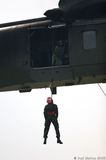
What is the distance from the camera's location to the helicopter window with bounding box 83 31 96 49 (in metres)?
11.2

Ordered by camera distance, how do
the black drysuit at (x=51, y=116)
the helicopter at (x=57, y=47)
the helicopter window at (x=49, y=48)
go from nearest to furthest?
the helicopter at (x=57, y=47) → the helicopter window at (x=49, y=48) → the black drysuit at (x=51, y=116)

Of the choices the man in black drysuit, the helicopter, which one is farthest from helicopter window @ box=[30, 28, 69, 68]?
the man in black drysuit

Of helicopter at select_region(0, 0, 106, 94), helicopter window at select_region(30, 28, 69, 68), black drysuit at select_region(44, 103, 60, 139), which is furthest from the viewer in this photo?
black drysuit at select_region(44, 103, 60, 139)

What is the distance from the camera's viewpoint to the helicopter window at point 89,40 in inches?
439

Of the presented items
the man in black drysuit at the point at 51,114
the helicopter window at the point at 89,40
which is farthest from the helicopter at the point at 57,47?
the man in black drysuit at the point at 51,114

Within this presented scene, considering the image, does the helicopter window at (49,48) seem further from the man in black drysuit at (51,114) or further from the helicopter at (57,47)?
the man in black drysuit at (51,114)

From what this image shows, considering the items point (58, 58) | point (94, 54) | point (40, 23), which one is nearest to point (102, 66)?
point (94, 54)

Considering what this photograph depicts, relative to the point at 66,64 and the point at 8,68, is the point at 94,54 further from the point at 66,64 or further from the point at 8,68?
the point at 8,68

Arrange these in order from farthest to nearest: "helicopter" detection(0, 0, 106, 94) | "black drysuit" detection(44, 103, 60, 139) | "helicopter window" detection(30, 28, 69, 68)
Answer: "black drysuit" detection(44, 103, 60, 139), "helicopter window" detection(30, 28, 69, 68), "helicopter" detection(0, 0, 106, 94)

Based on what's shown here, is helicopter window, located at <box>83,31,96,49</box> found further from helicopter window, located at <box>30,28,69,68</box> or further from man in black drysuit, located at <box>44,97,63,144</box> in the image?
man in black drysuit, located at <box>44,97,63,144</box>

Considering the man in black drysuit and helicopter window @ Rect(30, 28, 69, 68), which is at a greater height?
helicopter window @ Rect(30, 28, 69, 68)

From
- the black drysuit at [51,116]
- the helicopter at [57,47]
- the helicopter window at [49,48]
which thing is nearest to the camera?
the helicopter at [57,47]

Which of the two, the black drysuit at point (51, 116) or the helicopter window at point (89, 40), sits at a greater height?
the helicopter window at point (89, 40)

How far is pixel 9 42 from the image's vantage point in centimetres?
1173
